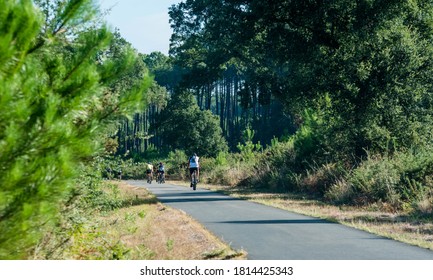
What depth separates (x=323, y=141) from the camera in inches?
1119

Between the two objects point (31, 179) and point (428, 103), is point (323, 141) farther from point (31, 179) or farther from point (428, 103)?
point (31, 179)

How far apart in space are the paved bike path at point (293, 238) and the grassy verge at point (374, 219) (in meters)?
0.43

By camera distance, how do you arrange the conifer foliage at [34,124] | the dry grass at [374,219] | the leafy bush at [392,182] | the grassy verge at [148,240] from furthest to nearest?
the leafy bush at [392,182]
the dry grass at [374,219]
the grassy verge at [148,240]
the conifer foliage at [34,124]

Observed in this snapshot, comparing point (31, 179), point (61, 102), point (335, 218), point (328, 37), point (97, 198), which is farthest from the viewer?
point (328, 37)

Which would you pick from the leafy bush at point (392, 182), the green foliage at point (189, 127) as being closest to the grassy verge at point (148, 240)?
the leafy bush at point (392, 182)

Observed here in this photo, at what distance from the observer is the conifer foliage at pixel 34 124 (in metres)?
5.05

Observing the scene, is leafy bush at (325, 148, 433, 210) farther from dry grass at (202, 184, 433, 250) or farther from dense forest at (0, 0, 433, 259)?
dry grass at (202, 184, 433, 250)

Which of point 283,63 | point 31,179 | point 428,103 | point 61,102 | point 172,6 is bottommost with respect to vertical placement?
point 31,179

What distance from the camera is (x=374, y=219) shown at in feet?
54.0

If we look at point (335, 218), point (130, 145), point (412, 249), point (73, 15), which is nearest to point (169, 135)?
point (130, 145)

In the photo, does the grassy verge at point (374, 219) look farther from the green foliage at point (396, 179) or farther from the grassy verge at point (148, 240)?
the grassy verge at point (148, 240)

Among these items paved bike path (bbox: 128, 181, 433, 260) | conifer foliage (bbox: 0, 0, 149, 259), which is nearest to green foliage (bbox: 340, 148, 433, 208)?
paved bike path (bbox: 128, 181, 433, 260)

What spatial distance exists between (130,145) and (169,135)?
41258 millimetres

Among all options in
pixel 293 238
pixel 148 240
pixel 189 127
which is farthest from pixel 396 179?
pixel 189 127
